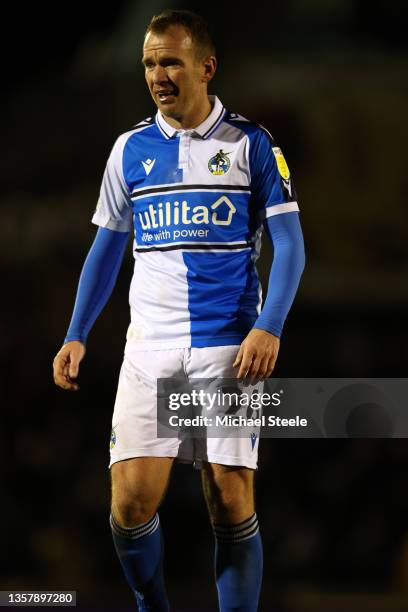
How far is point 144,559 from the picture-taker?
2.84m

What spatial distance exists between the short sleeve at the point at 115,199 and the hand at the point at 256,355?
592 mm

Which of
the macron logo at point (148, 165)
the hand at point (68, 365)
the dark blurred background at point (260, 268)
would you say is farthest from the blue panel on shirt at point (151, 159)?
the dark blurred background at point (260, 268)

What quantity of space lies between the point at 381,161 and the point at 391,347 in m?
0.91

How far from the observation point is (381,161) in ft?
16.4

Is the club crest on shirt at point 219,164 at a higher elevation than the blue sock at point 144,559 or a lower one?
higher

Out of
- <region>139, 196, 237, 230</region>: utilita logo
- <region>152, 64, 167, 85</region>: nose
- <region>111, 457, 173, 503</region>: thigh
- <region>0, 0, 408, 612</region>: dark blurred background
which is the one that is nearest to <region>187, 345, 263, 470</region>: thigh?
<region>111, 457, 173, 503</region>: thigh

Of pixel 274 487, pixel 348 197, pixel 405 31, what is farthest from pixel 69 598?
pixel 405 31

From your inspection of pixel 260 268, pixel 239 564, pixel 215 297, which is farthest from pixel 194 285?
pixel 260 268

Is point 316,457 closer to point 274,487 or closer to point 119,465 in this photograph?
point 274,487

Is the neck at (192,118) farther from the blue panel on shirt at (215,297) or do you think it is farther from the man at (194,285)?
the blue panel on shirt at (215,297)

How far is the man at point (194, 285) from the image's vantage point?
9.09ft

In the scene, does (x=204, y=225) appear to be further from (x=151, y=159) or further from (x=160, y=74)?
(x=160, y=74)

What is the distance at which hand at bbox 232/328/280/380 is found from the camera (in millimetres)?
2623

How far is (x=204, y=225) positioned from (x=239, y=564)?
93 centimetres
